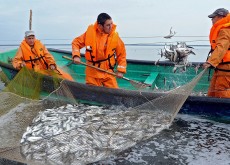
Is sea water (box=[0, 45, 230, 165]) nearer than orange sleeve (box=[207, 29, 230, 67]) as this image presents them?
Yes

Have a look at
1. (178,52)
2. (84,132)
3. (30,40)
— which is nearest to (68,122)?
(84,132)

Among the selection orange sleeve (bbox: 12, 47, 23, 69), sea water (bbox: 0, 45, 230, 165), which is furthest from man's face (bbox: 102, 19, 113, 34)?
sea water (bbox: 0, 45, 230, 165)

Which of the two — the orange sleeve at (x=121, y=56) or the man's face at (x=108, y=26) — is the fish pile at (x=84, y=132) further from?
the man's face at (x=108, y=26)

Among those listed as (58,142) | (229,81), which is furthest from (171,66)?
(58,142)

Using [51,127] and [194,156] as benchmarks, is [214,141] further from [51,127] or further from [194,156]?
[51,127]

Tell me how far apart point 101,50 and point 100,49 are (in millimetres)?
37

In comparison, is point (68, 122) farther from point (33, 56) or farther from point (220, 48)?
point (220, 48)

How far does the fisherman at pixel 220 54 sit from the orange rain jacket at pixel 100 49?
235 cm

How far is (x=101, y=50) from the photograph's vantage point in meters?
7.73

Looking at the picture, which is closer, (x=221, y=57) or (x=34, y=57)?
(x=221, y=57)

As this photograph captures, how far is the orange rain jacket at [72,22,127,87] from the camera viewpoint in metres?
7.73

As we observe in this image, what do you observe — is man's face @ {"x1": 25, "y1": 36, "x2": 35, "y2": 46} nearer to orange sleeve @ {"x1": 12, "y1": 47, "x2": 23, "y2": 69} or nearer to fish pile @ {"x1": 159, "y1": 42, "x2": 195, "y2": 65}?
orange sleeve @ {"x1": 12, "y1": 47, "x2": 23, "y2": 69}

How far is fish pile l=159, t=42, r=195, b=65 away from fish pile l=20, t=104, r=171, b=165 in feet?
9.32

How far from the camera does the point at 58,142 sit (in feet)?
16.4
